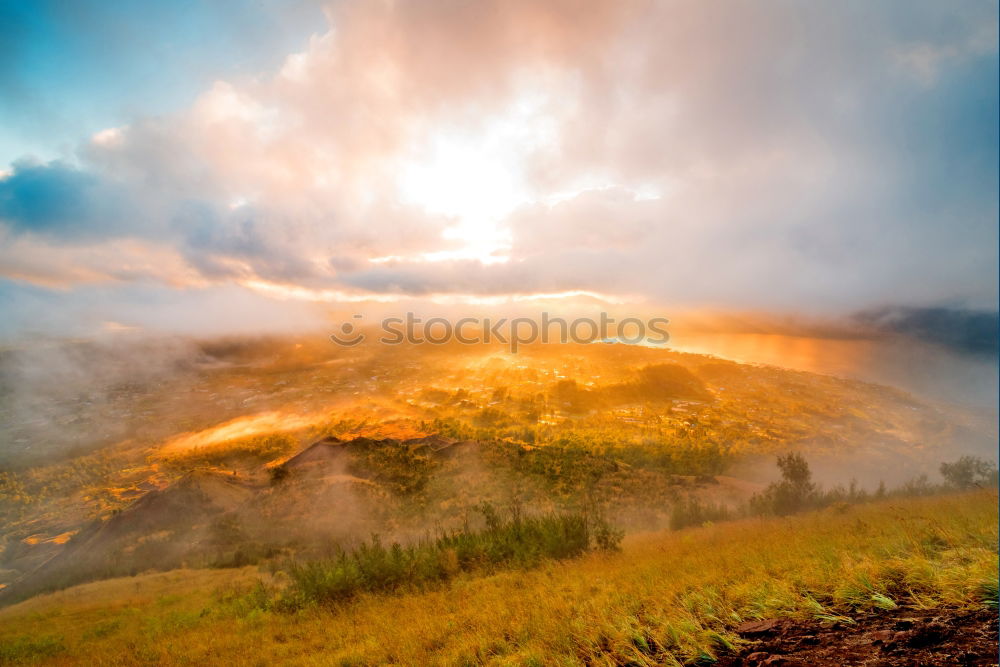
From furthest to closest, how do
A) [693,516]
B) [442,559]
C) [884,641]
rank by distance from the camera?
[693,516], [442,559], [884,641]

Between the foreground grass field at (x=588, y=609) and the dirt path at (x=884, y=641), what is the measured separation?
1.36 feet

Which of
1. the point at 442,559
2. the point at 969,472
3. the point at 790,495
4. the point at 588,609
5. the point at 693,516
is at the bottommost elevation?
the point at 969,472

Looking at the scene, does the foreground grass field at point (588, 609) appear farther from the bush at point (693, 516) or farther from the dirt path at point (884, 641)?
the bush at point (693, 516)

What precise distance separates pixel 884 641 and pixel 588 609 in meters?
6.01

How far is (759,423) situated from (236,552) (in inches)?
3731

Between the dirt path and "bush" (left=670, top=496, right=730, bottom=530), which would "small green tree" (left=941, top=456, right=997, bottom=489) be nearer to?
"bush" (left=670, top=496, right=730, bottom=530)

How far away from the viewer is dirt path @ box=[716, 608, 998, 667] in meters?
4.91

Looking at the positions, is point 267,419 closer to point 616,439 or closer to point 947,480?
point 616,439

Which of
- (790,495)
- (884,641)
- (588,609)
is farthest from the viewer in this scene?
(790,495)

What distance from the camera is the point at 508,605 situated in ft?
40.3

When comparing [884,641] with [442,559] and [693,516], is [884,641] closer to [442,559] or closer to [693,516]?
[442,559]

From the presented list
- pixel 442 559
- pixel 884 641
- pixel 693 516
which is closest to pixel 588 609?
pixel 884 641

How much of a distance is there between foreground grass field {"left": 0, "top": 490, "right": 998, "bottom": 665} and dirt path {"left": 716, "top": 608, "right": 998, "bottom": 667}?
1.36 ft

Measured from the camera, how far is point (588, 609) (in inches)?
386
